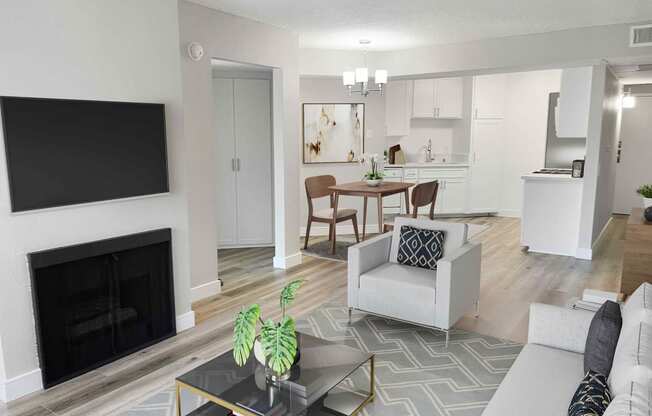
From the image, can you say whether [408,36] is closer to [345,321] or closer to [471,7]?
[471,7]

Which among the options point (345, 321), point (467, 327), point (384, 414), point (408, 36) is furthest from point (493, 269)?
point (384, 414)

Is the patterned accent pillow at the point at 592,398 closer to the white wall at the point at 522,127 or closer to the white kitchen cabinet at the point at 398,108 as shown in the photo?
the white kitchen cabinet at the point at 398,108

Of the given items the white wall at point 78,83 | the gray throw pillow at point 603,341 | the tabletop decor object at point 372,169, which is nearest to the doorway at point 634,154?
the tabletop decor object at point 372,169

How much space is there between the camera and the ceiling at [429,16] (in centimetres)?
381

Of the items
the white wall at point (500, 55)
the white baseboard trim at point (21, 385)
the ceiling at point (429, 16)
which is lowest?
the white baseboard trim at point (21, 385)

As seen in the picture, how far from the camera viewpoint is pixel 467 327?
3.61 m

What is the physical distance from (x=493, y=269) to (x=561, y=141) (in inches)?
130

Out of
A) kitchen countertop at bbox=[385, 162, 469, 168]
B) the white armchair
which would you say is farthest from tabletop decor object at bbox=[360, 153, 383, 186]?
the white armchair

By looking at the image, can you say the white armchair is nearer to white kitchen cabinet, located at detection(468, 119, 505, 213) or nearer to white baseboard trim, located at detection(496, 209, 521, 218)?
white kitchen cabinet, located at detection(468, 119, 505, 213)

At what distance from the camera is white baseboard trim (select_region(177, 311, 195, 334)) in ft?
11.5

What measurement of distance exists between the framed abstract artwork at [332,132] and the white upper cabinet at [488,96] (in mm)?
2454

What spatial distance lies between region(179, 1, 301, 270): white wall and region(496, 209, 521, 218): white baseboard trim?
4.70m

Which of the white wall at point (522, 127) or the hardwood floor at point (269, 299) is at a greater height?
the white wall at point (522, 127)

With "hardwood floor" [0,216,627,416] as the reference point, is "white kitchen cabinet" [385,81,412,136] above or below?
above
